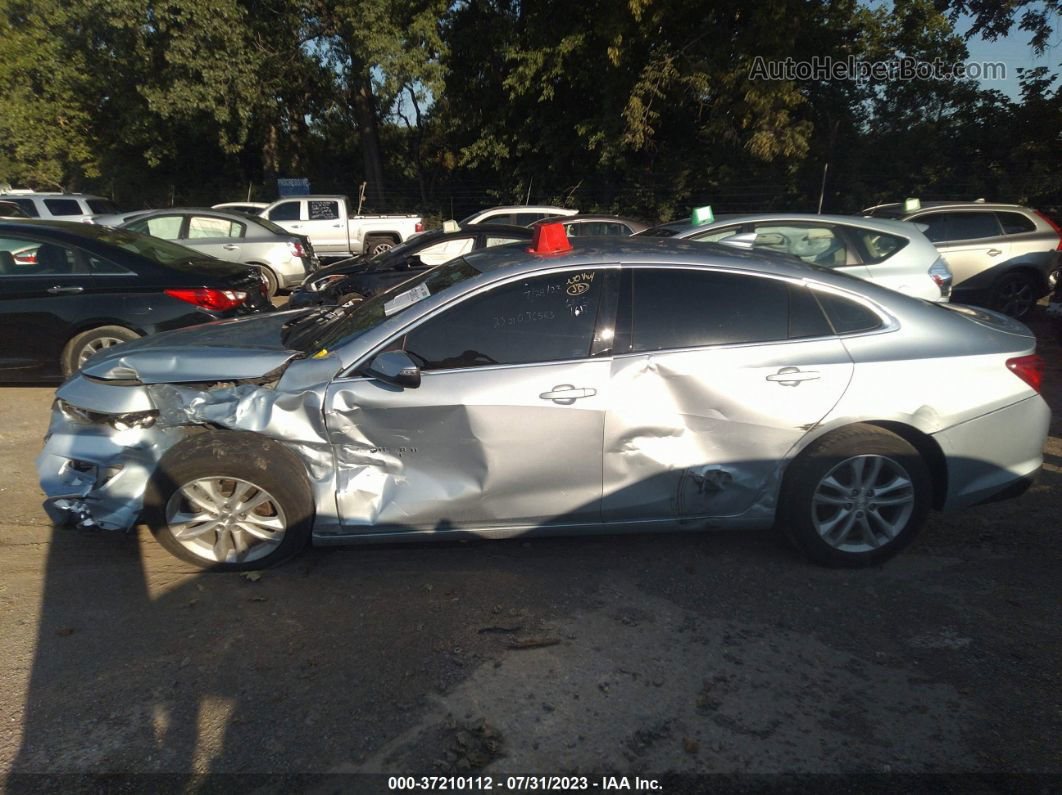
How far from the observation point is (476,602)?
3.67 m

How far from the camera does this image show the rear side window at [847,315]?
3.92 meters

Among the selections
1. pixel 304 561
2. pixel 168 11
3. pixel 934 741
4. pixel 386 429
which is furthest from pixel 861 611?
pixel 168 11

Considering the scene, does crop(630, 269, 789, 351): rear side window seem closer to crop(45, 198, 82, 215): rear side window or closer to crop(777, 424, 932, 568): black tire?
crop(777, 424, 932, 568): black tire

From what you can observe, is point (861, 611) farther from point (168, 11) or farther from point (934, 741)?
point (168, 11)

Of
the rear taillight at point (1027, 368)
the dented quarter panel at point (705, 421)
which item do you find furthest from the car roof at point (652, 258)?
the rear taillight at point (1027, 368)

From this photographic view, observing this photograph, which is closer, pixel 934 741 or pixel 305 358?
pixel 934 741

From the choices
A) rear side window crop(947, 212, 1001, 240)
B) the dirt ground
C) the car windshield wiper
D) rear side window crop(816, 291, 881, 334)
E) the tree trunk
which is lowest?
the dirt ground

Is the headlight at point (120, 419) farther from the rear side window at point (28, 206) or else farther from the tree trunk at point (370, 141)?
the tree trunk at point (370, 141)

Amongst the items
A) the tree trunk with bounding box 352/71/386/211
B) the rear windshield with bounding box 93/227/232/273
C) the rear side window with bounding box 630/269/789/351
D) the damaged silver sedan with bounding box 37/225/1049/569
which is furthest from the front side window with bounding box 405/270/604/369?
the tree trunk with bounding box 352/71/386/211

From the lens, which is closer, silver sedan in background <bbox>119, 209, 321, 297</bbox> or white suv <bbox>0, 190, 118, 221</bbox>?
silver sedan in background <bbox>119, 209, 321, 297</bbox>

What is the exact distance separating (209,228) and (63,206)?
25.2 ft

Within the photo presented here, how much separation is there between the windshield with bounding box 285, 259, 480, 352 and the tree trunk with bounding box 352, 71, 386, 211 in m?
20.9

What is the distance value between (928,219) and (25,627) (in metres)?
11.0

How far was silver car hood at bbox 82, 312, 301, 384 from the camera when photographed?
3.94m
